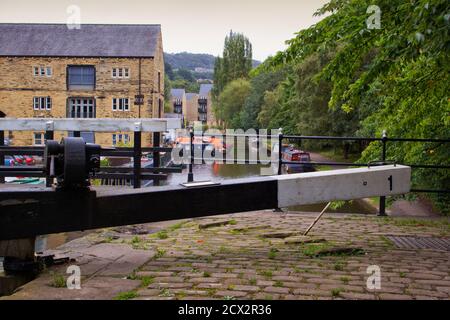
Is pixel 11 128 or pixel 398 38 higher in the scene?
pixel 398 38

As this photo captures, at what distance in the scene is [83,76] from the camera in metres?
60.8

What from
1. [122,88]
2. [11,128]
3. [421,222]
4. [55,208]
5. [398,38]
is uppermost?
[122,88]

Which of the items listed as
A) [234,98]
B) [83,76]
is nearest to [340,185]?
[83,76]

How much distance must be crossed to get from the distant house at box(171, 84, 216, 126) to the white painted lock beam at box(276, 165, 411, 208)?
150m

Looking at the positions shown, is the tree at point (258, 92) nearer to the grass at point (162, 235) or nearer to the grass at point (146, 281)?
the grass at point (162, 235)

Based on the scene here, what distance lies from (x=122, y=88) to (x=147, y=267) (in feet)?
183

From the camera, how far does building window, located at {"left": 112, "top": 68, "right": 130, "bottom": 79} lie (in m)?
59.1

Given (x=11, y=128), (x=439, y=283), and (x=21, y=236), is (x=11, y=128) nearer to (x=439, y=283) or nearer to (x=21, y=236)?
(x=21, y=236)

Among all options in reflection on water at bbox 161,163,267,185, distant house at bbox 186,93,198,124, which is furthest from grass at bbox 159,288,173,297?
distant house at bbox 186,93,198,124

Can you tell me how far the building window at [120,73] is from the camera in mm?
59125

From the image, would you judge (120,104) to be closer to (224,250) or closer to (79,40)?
(79,40)

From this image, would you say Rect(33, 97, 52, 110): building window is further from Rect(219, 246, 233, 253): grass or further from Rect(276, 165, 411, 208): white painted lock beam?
Rect(276, 165, 411, 208): white painted lock beam
